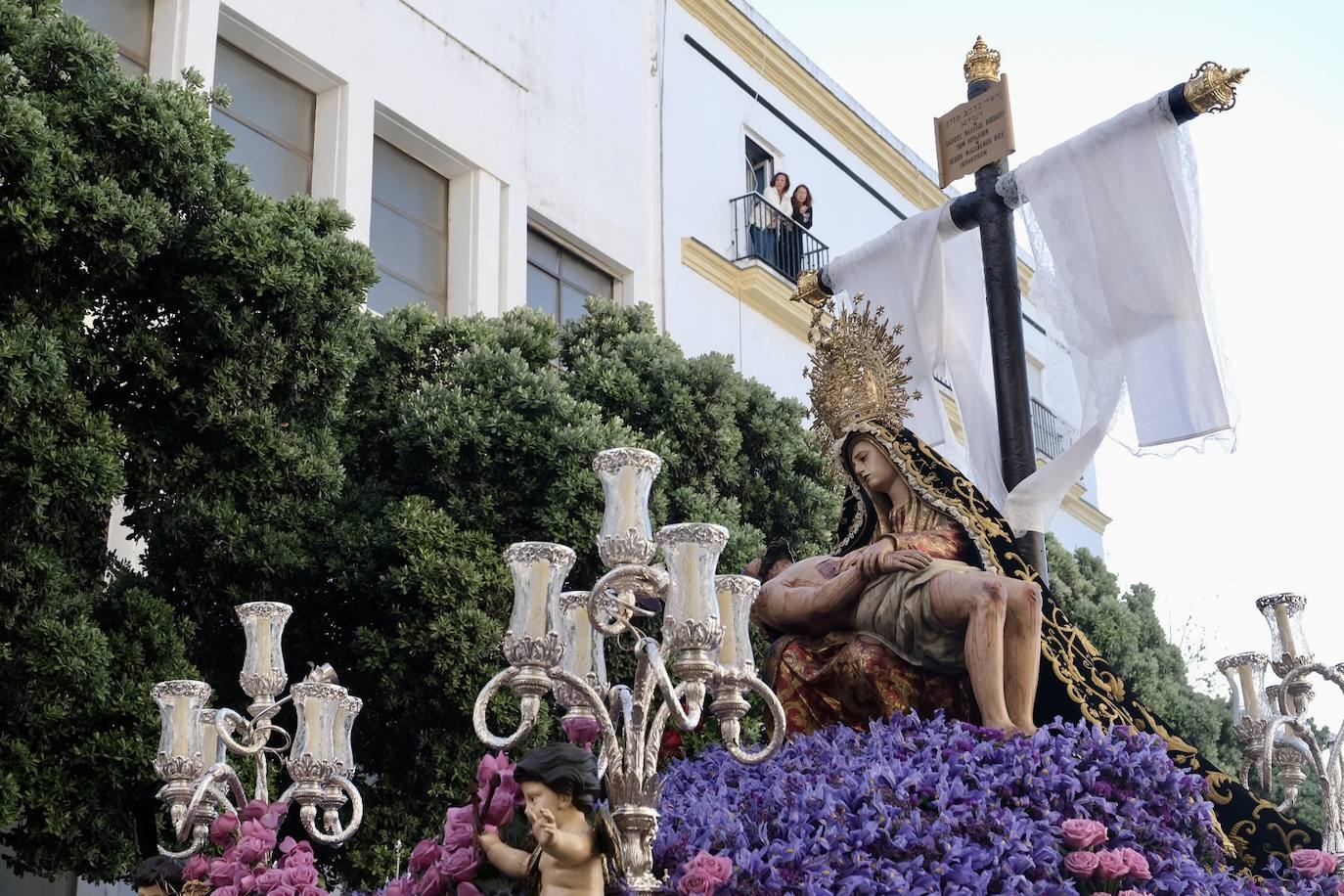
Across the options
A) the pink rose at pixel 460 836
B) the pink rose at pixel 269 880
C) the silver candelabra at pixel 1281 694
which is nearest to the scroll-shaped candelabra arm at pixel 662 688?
the pink rose at pixel 460 836

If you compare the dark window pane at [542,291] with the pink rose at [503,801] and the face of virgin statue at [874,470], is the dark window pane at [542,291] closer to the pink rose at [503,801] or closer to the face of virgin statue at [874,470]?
the face of virgin statue at [874,470]

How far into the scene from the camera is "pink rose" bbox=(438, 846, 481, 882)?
170 inches

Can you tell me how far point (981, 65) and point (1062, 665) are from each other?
3.27 m

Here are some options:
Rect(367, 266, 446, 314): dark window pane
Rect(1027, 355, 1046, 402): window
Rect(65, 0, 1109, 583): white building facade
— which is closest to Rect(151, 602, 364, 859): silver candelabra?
Rect(65, 0, 1109, 583): white building facade

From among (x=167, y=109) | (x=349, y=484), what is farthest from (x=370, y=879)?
(x=167, y=109)

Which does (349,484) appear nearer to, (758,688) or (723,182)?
A: (758,688)

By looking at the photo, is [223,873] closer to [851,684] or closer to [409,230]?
[851,684]

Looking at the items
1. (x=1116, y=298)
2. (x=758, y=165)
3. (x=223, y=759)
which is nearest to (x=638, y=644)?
(x=223, y=759)

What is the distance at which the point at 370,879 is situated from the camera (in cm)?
919

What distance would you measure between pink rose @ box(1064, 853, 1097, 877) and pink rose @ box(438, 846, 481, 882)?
65.6 inches

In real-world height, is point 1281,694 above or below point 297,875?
above

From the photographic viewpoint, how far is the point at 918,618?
5.58 meters

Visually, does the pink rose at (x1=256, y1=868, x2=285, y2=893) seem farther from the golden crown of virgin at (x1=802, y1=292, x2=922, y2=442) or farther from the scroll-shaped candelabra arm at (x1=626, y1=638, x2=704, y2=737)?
the golden crown of virgin at (x1=802, y1=292, x2=922, y2=442)

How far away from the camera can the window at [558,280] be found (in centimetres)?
1532
